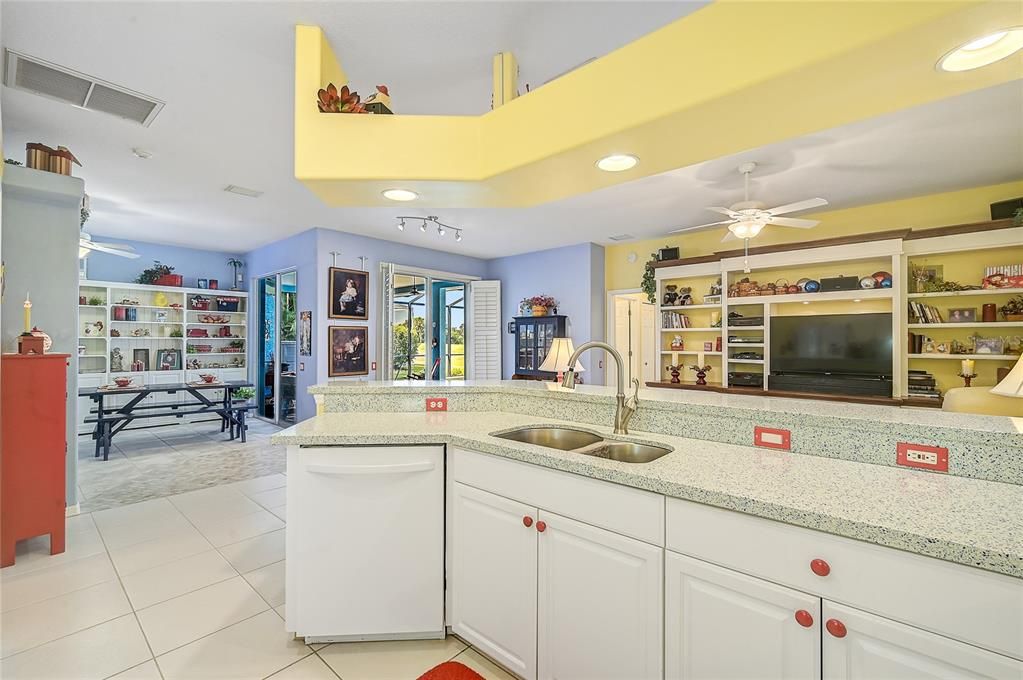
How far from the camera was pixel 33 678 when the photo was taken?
5.74ft

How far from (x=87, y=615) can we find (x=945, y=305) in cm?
685

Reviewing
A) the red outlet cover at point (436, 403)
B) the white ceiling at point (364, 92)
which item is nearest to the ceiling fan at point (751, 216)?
the white ceiling at point (364, 92)

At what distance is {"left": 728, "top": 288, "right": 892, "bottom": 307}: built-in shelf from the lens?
4.40 m

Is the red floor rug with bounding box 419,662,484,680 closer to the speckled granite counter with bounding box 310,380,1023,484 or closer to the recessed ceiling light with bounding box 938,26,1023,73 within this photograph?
the speckled granite counter with bounding box 310,380,1023,484

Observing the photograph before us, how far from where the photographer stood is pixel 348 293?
19.3ft

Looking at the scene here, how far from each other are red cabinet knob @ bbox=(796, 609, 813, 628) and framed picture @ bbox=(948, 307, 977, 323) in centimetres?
467

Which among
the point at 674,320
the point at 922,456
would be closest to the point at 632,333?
the point at 674,320

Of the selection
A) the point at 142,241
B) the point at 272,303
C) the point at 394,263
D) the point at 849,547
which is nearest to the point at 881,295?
the point at 849,547

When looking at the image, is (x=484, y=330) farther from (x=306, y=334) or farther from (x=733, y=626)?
(x=733, y=626)

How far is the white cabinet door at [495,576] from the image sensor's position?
1652 millimetres

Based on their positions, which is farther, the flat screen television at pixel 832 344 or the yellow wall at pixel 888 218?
the flat screen television at pixel 832 344

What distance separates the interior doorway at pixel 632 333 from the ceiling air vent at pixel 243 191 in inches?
186

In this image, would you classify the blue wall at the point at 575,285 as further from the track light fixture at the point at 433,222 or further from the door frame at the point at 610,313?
the track light fixture at the point at 433,222

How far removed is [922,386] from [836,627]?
4571 millimetres
